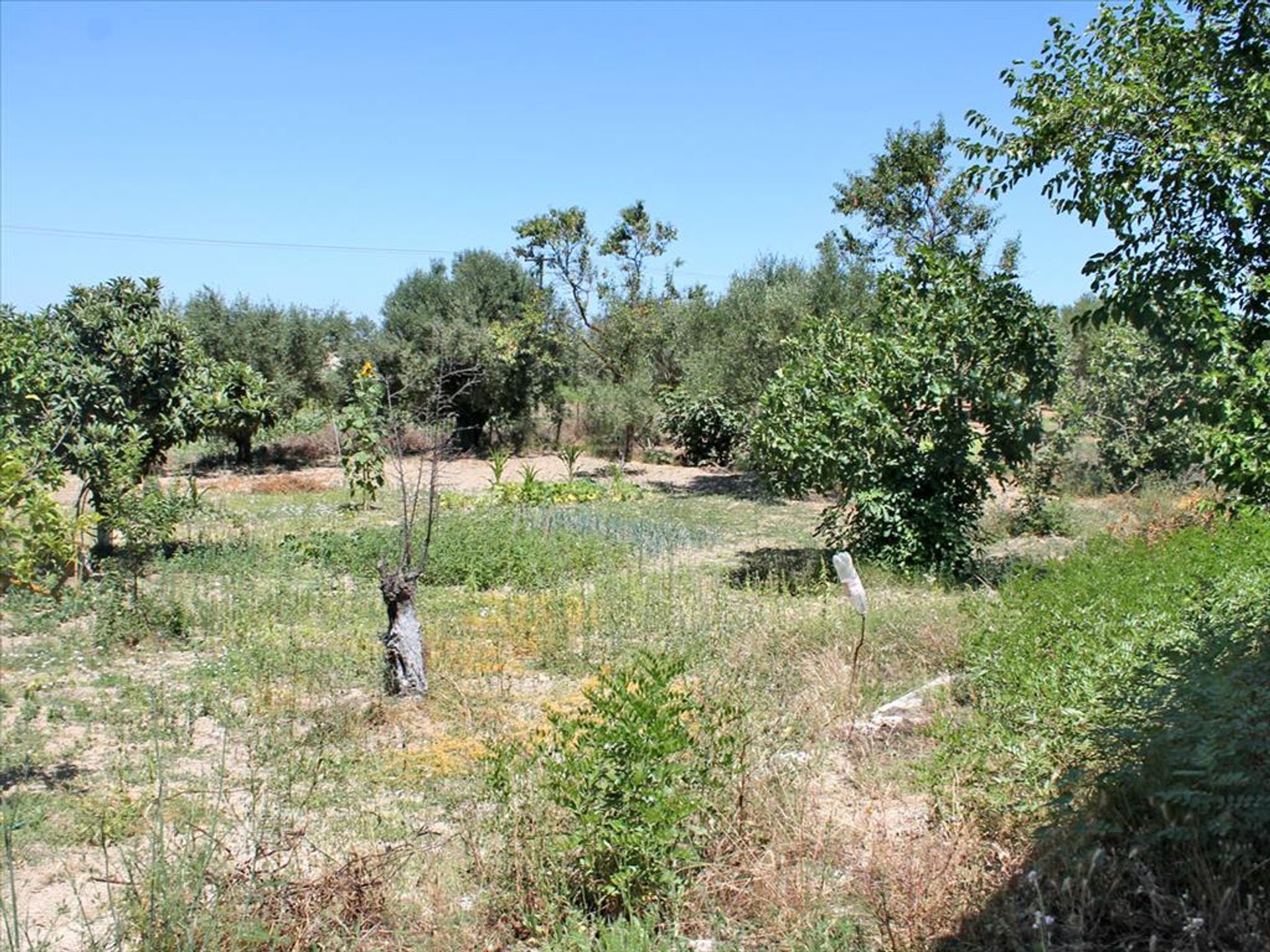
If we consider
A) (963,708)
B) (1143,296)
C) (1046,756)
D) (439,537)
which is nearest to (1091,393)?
(1143,296)

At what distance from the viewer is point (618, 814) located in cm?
394

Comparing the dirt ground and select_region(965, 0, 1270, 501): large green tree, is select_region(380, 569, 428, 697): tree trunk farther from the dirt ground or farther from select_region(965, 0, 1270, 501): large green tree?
the dirt ground

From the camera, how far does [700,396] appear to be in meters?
23.0

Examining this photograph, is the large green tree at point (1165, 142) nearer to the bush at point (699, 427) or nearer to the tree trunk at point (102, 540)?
the tree trunk at point (102, 540)

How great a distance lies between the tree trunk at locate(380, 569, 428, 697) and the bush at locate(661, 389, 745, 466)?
16.0 metres

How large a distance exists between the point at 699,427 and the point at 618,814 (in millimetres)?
19952

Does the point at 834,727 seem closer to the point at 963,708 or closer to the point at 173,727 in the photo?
the point at 963,708

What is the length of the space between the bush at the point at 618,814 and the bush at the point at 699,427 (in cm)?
1846

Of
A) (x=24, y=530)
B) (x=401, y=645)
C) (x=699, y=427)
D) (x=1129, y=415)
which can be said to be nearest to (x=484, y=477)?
(x=699, y=427)

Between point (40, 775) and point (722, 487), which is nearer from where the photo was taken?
point (40, 775)

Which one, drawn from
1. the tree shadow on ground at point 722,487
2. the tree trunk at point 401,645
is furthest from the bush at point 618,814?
the tree shadow on ground at point 722,487

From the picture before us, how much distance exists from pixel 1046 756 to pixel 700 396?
18.8 meters

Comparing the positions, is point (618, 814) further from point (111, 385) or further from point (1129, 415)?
point (1129, 415)

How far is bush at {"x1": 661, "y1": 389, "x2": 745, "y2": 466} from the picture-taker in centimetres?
2309
